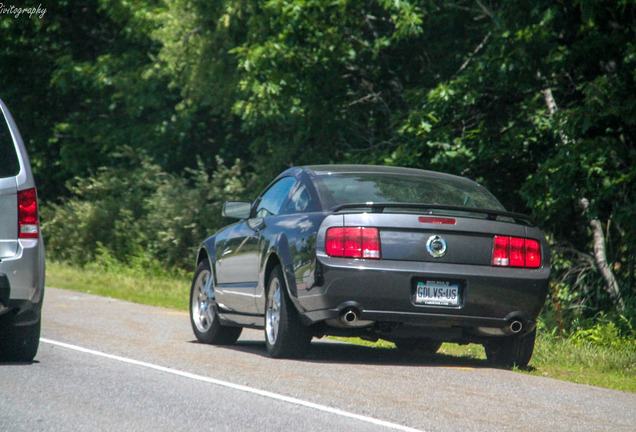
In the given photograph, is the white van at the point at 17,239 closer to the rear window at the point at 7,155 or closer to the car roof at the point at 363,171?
the rear window at the point at 7,155

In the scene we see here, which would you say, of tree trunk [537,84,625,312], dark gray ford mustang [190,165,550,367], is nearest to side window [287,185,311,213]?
dark gray ford mustang [190,165,550,367]

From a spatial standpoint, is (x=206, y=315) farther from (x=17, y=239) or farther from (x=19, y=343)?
(x=17, y=239)

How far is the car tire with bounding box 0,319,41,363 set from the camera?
28.8 feet

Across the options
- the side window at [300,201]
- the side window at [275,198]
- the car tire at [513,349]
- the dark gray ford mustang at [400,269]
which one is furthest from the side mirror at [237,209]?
the car tire at [513,349]

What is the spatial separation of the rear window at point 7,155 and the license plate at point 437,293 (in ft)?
10.4

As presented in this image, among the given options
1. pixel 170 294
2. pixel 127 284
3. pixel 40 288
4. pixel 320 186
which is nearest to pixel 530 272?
pixel 320 186

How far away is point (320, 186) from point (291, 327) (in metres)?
1.20

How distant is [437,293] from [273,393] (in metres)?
1.88

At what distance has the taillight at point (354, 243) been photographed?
8633mm

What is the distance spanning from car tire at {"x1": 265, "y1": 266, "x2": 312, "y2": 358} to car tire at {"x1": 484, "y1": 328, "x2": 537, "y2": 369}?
5.31 feet

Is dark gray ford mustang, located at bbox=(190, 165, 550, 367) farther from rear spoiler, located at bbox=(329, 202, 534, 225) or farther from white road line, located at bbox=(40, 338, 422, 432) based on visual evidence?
white road line, located at bbox=(40, 338, 422, 432)

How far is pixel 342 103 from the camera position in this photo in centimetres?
2047

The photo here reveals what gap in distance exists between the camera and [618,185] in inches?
521

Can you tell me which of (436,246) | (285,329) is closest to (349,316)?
(285,329)
